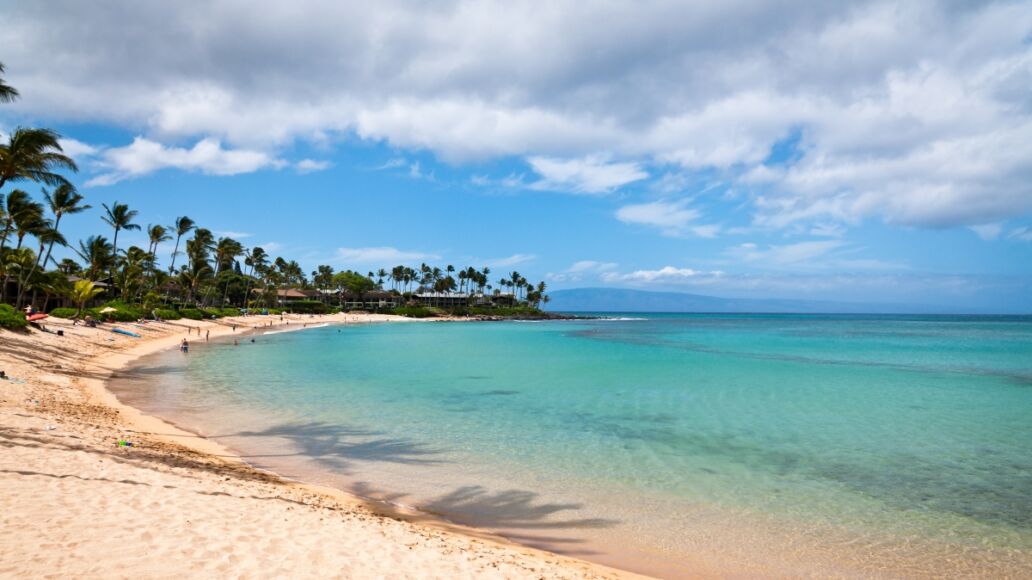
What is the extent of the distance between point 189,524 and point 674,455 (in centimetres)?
927

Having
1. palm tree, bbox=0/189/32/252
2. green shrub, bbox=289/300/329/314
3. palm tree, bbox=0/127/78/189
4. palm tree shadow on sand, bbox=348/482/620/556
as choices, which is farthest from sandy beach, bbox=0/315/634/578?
green shrub, bbox=289/300/329/314

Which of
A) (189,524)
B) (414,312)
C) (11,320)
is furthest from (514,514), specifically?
(414,312)

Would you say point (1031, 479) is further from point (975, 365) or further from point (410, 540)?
point (975, 365)

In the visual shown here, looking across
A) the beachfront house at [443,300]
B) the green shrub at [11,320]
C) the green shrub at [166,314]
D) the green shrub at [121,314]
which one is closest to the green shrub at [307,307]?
the beachfront house at [443,300]

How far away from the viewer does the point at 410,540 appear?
632cm

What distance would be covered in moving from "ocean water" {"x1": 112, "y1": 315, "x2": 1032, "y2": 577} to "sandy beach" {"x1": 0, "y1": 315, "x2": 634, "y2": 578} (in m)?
1.09

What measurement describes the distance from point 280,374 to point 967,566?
2437 cm

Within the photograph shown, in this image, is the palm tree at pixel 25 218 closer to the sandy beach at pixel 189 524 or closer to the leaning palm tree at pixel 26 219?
the leaning palm tree at pixel 26 219

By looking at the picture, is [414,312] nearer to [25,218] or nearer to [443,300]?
[443,300]

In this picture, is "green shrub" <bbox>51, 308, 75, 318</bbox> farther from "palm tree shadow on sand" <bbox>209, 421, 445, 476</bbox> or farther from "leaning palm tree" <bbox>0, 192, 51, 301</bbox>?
"palm tree shadow on sand" <bbox>209, 421, 445, 476</bbox>

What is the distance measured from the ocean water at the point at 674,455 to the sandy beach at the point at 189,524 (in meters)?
1.09

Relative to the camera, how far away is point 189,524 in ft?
19.3

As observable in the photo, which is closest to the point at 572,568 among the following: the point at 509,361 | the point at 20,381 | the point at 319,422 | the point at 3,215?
the point at 319,422

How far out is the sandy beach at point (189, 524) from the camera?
4.89 m
